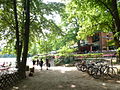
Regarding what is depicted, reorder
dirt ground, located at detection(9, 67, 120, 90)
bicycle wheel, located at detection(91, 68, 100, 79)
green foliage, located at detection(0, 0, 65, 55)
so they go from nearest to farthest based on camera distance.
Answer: dirt ground, located at detection(9, 67, 120, 90), bicycle wheel, located at detection(91, 68, 100, 79), green foliage, located at detection(0, 0, 65, 55)

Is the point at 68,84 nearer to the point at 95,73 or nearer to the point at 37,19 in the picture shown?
the point at 95,73

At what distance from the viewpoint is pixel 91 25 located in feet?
59.9

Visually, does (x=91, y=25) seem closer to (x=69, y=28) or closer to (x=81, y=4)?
(x=81, y=4)

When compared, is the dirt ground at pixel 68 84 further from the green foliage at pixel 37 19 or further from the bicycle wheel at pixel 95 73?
the green foliage at pixel 37 19

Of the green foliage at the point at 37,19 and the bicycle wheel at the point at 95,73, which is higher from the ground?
the green foliage at the point at 37,19

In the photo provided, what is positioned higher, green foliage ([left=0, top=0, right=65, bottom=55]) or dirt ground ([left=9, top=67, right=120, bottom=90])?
green foliage ([left=0, top=0, right=65, bottom=55])

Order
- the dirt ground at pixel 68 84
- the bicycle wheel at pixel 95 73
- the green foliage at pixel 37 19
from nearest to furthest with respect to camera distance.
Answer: the dirt ground at pixel 68 84 < the bicycle wheel at pixel 95 73 < the green foliage at pixel 37 19

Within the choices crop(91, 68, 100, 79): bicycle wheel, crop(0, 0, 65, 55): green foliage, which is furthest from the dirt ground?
crop(0, 0, 65, 55): green foliage

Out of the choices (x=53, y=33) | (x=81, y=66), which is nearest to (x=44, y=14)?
(x=53, y=33)

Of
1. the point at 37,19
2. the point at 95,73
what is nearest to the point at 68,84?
the point at 95,73

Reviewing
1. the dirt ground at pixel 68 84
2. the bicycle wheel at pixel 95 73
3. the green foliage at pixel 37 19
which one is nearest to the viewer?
the dirt ground at pixel 68 84

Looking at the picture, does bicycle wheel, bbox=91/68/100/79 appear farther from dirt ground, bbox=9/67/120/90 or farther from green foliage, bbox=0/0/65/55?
green foliage, bbox=0/0/65/55

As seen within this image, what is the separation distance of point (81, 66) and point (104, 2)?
7496mm

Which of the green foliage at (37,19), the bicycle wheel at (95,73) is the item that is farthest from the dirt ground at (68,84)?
the green foliage at (37,19)
